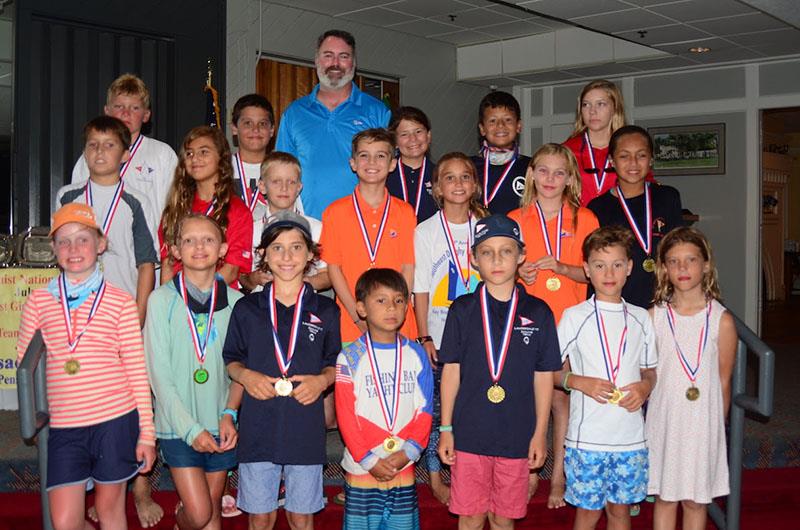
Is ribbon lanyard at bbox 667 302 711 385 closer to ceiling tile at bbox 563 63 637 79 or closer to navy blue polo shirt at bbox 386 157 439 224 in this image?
navy blue polo shirt at bbox 386 157 439 224

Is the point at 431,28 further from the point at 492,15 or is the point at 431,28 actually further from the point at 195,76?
the point at 195,76

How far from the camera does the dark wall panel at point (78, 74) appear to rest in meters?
6.46

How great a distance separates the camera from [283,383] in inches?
123

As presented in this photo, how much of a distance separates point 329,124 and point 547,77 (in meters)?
6.83

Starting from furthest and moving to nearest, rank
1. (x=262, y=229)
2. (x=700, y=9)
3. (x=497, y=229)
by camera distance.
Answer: (x=700, y=9), (x=262, y=229), (x=497, y=229)

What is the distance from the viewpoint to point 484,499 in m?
3.23

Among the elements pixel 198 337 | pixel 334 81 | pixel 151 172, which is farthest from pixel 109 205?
pixel 334 81

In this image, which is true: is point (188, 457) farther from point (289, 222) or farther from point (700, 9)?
point (700, 9)

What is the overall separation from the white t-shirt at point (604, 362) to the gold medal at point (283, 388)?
1108 mm

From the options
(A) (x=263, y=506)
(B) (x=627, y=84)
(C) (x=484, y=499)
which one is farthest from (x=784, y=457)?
(B) (x=627, y=84)

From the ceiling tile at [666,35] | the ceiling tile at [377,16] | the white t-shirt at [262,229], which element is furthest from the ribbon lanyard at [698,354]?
the ceiling tile at [377,16]

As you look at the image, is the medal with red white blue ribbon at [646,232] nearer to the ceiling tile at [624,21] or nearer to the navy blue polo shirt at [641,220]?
the navy blue polo shirt at [641,220]

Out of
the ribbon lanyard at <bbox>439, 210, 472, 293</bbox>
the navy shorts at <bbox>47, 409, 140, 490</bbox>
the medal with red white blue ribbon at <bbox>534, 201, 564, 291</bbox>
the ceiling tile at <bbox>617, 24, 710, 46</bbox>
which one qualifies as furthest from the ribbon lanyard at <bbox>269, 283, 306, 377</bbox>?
the ceiling tile at <bbox>617, 24, 710, 46</bbox>

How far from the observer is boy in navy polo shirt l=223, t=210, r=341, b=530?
313cm
